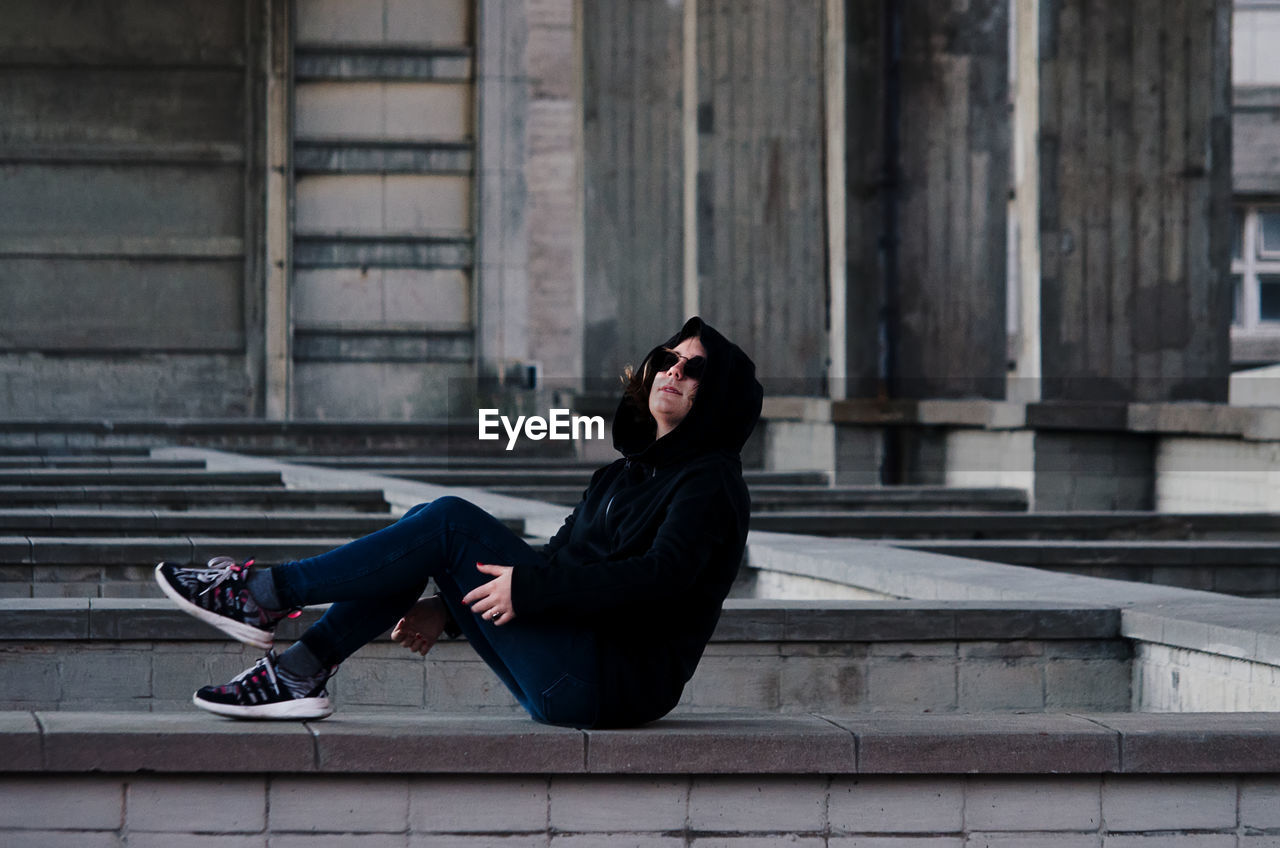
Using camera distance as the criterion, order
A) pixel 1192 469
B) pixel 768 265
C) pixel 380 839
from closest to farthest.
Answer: pixel 380 839, pixel 1192 469, pixel 768 265

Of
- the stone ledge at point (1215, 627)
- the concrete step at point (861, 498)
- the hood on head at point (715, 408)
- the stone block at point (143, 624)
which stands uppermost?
the hood on head at point (715, 408)

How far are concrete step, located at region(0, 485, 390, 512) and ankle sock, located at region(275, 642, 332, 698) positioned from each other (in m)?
8.78

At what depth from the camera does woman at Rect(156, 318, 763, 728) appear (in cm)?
479

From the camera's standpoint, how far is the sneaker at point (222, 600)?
4.87 m

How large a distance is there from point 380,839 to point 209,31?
93.3 ft

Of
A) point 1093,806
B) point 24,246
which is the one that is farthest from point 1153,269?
point 24,246

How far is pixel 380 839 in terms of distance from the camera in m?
4.75

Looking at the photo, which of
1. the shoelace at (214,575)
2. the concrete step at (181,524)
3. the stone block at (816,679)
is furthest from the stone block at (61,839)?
the concrete step at (181,524)

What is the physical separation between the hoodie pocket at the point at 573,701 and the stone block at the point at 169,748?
24.6 inches

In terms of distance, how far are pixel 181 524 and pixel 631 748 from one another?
291 inches

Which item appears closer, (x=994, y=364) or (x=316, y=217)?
(x=994, y=364)

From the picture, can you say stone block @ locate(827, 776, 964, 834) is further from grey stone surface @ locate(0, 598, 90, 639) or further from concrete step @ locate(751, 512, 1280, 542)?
concrete step @ locate(751, 512, 1280, 542)

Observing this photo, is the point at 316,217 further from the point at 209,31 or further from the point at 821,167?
the point at 821,167

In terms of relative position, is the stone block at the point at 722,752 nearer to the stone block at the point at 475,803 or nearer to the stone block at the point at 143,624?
the stone block at the point at 475,803
